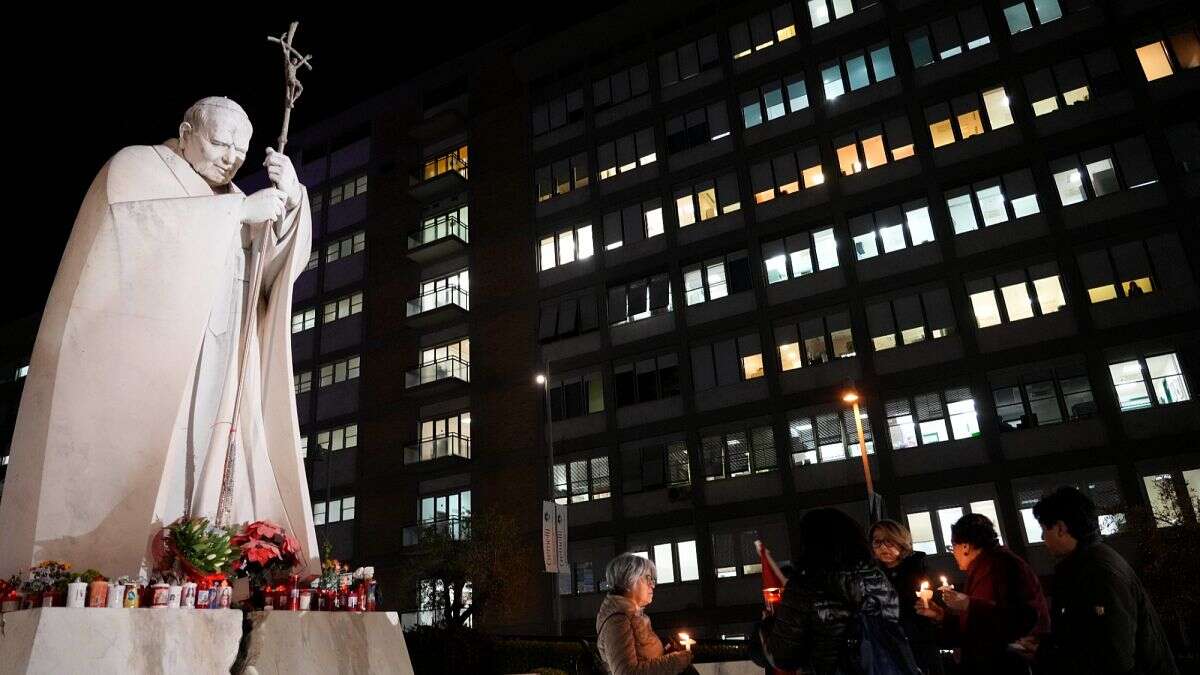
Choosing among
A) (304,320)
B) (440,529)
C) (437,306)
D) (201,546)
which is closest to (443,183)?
(437,306)

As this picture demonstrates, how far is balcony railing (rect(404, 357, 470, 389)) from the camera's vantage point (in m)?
37.2

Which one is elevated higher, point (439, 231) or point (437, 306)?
point (439, 231)

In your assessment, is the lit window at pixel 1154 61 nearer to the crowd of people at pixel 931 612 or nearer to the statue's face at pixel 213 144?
the crowd of people at pixel 931 612

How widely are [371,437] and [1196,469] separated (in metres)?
33.4

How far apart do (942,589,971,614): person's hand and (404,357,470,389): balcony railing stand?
33.0m

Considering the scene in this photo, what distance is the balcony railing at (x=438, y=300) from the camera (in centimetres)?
3878

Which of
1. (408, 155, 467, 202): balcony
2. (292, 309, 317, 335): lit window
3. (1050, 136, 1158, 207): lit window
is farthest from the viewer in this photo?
(292, 309, 317, 335): lit window

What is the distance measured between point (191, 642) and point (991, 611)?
562cm

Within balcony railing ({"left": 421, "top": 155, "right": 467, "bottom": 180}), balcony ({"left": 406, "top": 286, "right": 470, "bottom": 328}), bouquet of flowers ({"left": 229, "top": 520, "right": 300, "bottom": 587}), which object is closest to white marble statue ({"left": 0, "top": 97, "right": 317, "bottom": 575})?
bouquet of flowers ({"left": 229, "top": 520, "right": 300, "bottom": 587})

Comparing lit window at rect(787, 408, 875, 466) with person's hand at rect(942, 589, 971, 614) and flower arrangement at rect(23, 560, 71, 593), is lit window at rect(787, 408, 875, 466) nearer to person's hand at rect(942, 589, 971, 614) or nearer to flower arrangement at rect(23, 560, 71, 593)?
person's hand at rect(942, 589, 971, 614)

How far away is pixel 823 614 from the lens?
144 inches

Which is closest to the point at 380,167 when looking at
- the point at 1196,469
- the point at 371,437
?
the point at 371,437

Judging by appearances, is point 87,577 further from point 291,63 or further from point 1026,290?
point 1026,290

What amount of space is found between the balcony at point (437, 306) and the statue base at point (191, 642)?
103ft
